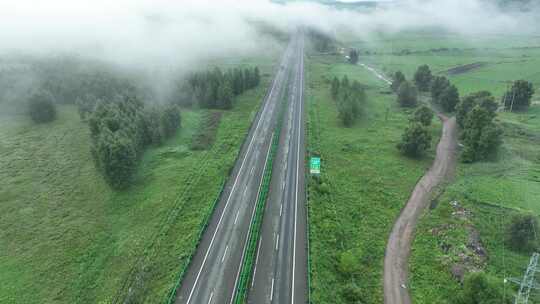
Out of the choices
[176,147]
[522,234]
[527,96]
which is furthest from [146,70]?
[527,96]

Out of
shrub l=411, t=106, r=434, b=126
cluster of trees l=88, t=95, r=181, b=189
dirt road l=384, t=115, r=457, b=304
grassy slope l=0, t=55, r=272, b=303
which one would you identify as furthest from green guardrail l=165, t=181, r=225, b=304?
shrub l=411, t=106, r=434, b=126

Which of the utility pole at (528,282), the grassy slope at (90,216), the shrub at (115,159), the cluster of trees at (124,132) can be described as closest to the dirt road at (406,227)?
the utility pole at (528,282)

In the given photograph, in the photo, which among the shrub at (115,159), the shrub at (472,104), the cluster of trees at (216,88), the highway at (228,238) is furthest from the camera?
the cluster of trees at (216,88)

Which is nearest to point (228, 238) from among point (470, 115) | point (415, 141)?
point (415, 141)

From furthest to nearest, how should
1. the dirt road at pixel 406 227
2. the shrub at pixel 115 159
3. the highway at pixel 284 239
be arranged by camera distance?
1. the shrub at pixel 115 159
2. the dirt road at pixel 406 227
3. the highway at pixel 284 239

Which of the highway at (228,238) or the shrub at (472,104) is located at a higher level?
the shrub at (472,104)

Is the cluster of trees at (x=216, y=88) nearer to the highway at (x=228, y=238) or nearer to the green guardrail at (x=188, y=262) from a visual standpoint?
the highway at (x=228, y=238)

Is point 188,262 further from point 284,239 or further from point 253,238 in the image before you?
point 284,239

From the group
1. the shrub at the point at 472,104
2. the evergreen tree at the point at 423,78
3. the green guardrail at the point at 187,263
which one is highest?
the evergreen tree at the point at 423,78
